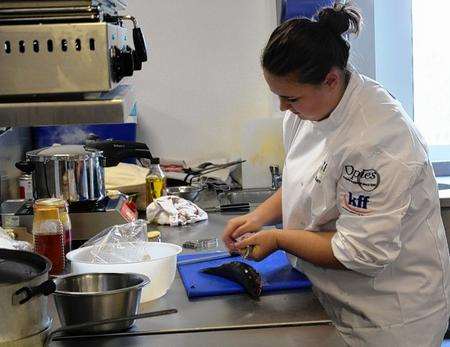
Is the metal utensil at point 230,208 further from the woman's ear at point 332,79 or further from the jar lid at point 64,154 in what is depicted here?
the woman's ear at point 332,79

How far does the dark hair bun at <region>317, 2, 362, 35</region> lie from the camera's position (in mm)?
1683

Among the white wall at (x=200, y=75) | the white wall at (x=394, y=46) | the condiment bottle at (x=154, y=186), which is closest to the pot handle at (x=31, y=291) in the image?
the condiment bottle at (x=154, y=186)

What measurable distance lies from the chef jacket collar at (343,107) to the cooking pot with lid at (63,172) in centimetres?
69

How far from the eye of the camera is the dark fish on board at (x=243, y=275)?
5.29ft

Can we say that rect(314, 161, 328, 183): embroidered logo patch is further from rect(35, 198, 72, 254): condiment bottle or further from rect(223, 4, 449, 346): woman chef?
rect(35, 198, 72, 254): condiment bottle

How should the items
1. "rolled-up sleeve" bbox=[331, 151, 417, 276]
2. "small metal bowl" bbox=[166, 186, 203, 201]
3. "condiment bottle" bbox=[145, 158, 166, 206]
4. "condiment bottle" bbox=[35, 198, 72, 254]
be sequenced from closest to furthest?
"rolled-up sleeve" bbox=[331, 151, 417, 276], "condiment bottle" bbox=[35, 198, 72, 254], "condiment bottle" bbox=[145, 158, 166, 206], "small metal bowl" bbox=[166, 186, 203, 201]

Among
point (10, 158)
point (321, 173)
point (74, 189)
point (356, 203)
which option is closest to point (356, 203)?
point (356, 203)

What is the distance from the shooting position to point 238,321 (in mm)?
1461

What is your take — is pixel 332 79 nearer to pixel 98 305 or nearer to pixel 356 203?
pixel 356 203

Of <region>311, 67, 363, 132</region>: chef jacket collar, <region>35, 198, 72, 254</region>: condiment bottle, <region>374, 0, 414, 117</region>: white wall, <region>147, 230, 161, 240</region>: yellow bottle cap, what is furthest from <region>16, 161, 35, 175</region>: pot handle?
<region>374, 0, 414, 117</region>: white wall

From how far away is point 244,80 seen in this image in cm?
329

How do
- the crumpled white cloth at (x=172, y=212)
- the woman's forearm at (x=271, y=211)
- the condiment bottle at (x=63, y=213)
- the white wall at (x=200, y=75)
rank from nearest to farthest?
the condiment bottle at (x=63, y=213)
the woman's forearm at (x=271, y=211)
the crumpled white cloth at (x=172, y=212)
the white wall at (x=200, y=75)

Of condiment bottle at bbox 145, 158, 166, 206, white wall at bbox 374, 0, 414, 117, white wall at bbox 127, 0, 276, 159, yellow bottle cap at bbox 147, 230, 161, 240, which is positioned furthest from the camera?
white wall at bbox 374, 0, 414, 117

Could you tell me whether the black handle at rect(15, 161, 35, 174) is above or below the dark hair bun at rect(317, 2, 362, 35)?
below
